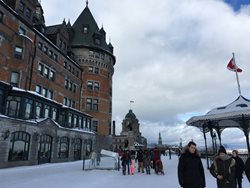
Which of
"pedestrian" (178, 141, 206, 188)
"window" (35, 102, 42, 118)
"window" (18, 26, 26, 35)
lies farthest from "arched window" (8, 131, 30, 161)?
"pedestrian" (178, 141, 206, 188)

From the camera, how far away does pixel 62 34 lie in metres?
38.5

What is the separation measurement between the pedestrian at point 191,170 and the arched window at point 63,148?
87.8 ft

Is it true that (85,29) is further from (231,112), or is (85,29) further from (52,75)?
(231,112)

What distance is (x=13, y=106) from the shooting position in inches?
891

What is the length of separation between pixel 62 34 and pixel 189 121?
27250 mm

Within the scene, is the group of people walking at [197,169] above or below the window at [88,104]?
below

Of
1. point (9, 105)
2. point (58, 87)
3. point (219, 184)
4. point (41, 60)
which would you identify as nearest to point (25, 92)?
point (9, 105)

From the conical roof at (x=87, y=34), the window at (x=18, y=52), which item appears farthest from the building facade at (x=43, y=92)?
the conical roof at (x=87, y=34)

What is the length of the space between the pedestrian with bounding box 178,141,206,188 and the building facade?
61.6ft

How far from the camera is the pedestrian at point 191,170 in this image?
5.45 metres

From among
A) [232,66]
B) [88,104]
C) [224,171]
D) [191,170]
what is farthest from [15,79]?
[224,171]

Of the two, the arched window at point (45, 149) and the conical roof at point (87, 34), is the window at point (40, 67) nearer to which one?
the arched window at point (45, 149)

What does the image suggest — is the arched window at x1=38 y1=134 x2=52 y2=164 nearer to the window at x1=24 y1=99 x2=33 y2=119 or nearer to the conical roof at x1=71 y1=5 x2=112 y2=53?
the window at x1=24 y1=99 x2=33 y2=119

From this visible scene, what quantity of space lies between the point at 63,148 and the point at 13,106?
10.7 m
